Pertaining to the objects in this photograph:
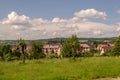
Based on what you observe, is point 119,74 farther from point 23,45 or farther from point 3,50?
point 3,50

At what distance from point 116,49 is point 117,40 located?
2183 mm

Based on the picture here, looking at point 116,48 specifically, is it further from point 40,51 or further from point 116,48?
point 40,51

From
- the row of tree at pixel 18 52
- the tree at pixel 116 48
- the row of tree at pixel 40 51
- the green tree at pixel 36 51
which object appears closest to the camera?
the row of tree at pixel 18 52

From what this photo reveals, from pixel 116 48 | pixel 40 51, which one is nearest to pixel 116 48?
pixel 116 48

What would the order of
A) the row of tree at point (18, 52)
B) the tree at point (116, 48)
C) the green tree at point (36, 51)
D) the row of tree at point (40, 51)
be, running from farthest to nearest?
1. the green tree at point (36, 51)
2. the tree at point (116, 48)
3. the row of tree at point (40, 51)
4. the row of tree at point (18, 52)

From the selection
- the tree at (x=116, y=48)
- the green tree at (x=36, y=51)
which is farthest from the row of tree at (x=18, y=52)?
the tree at (x=116, y=48)

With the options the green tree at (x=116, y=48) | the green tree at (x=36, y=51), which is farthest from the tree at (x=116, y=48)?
the green tree at (x=36, y=51)

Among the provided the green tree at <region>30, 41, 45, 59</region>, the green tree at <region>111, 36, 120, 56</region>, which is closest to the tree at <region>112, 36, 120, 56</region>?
the green tree at <region>111, 36, 120, 56</region>

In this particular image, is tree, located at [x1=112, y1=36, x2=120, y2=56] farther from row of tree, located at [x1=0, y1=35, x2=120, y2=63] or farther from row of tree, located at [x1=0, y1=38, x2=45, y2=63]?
row of tree, located at [x1=0, y1=38, x2=45, y2=63]

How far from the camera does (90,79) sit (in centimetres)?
1792

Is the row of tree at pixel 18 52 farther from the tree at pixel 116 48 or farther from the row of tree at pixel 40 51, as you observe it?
the tree at pixel 116 48

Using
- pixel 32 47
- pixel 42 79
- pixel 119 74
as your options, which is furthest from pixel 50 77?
pixel 32 47

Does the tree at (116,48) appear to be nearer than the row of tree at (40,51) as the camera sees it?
No

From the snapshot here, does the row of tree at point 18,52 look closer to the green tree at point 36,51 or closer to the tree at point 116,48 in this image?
the green tree at point 36,51
